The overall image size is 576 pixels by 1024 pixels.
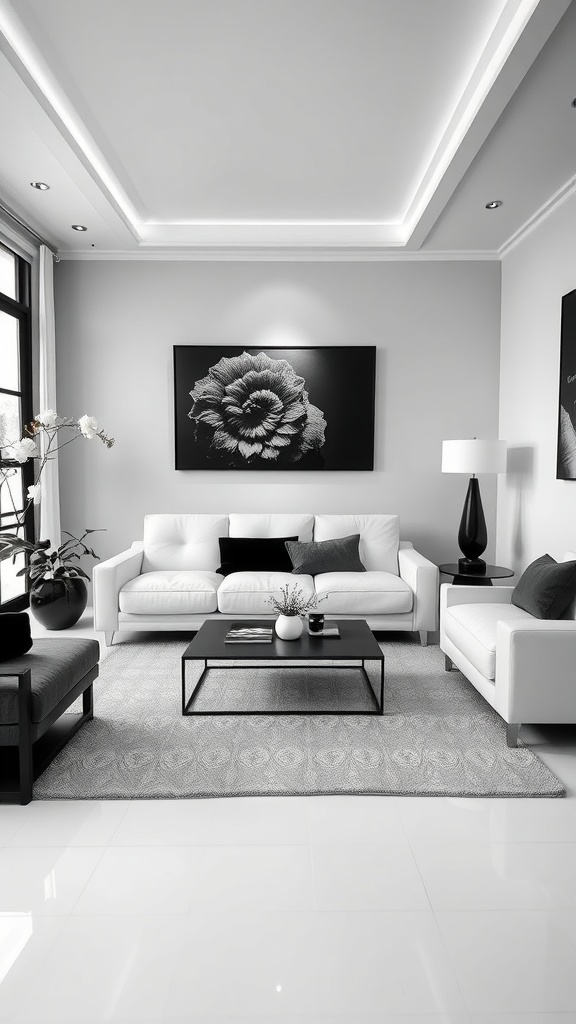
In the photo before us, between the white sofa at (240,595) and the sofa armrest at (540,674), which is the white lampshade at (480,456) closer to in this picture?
the white sofa at (240,595)

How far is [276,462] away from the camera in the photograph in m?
5.43

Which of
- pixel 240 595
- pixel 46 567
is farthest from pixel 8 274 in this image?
pixel 240 595

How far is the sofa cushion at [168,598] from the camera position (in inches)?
172

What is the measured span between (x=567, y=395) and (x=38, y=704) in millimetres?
3484

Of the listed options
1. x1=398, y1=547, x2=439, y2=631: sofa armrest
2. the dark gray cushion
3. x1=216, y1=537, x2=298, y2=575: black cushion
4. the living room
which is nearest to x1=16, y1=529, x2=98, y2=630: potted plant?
the living room

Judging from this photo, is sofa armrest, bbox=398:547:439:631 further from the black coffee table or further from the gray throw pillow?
the black coffee table

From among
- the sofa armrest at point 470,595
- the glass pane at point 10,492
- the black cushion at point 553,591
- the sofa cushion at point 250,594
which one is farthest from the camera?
the glass pane at point 10,492

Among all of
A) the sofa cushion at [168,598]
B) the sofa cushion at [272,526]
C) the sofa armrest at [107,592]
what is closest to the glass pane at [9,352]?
the sofa armrest at [107,592]

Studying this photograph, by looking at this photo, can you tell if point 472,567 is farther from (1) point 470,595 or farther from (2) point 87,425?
(2) point 87,425

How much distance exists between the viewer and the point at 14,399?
505 centimetres

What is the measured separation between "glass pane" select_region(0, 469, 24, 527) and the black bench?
2.21m

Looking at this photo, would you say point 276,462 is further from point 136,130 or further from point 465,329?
point 136,130

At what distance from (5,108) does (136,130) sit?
0.76 m

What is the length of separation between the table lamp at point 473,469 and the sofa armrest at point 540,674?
6.12ft
